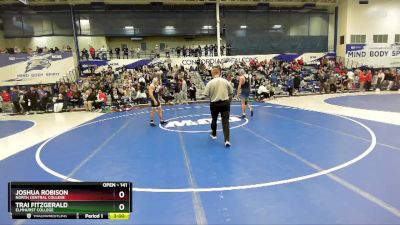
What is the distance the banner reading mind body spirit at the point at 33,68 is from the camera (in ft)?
65.1

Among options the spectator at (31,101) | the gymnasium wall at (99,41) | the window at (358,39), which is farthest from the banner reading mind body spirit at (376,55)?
the spectator at (31,101)

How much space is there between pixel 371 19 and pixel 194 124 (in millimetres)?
24669

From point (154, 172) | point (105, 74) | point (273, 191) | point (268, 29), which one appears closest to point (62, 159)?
point (154, 172)

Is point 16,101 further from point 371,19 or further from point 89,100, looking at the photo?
point 371,19

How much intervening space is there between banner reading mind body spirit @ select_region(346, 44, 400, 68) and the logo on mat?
2096 cm

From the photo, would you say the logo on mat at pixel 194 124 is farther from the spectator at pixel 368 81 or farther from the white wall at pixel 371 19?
the white wall at pixel 371 19

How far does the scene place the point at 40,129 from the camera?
10.2m
